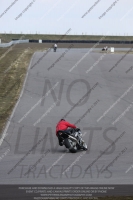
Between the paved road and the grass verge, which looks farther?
the grass verge

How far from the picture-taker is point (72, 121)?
24.6 m

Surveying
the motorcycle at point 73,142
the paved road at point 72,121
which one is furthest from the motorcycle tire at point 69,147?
the paved road at point 72,121

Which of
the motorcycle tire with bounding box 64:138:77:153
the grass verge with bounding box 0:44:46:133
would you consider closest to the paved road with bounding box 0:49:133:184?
the motorcycle tire with bounding box 64:138:77:153

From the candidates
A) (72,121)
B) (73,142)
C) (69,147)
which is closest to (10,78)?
(72,121)

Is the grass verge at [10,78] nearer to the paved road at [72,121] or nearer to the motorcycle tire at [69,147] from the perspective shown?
the paved road at [72,121]

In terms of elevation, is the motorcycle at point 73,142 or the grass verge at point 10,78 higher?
the grass verge at point 10,78

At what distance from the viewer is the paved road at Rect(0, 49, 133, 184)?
14906 millimetres

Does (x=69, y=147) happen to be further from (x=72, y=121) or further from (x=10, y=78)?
(x=10, y=78)

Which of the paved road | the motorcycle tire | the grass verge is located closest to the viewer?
the paved road

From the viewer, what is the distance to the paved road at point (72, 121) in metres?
14.9

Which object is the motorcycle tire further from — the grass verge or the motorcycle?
the grass verge

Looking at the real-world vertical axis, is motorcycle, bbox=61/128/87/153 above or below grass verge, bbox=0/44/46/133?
below

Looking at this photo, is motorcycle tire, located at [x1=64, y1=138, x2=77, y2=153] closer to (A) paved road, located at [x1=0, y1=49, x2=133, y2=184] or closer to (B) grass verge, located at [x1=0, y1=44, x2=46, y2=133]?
(A) paved road, located at [x1=0, y1=49, x2=133, y2=184]

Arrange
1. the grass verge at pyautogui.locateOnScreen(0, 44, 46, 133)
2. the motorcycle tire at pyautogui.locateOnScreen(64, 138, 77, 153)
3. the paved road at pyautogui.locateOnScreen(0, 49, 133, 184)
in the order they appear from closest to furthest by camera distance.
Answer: the paved road at pyautogui.locateOnScreen(0, 49, 133, 184) < the motorcycle tire at pyautogui.locateOnScreen(64, 138, 77, 153) < the grass verge at pyautogui.locateOnScreen(0, 44, 46, 133)
